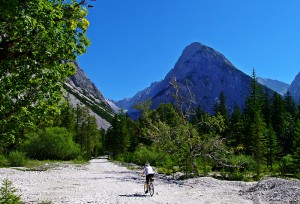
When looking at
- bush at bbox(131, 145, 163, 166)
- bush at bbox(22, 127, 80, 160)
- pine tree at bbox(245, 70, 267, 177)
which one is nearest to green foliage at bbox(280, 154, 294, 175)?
pine tree at bbox(245, 70, 267, 177)

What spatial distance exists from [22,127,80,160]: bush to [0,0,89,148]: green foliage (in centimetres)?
Answer: 5268

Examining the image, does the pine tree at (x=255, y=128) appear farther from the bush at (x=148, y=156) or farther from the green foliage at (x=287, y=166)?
the bush at (x=148, y=156)

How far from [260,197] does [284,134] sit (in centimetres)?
7135

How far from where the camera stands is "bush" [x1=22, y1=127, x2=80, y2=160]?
6331 cm

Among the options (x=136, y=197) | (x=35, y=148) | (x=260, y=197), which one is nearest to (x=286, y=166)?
(x=260, y=197)

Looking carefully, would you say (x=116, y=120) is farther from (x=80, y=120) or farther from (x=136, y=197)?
(x=136, y=197)

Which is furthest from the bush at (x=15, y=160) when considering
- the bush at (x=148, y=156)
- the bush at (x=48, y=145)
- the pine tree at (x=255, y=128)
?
the pine tree at (x=255, y=128)

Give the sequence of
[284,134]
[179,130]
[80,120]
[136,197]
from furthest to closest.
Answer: [80,120]
[284,134]
[179,130]
[136,197]

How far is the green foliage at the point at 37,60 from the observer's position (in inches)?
436

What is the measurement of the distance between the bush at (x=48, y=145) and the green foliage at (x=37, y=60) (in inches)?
2074

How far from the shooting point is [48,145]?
64.4 m

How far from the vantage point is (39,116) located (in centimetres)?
1324

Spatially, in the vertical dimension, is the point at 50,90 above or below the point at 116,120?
below

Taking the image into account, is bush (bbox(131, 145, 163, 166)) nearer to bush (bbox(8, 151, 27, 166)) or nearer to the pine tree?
the pine tree
